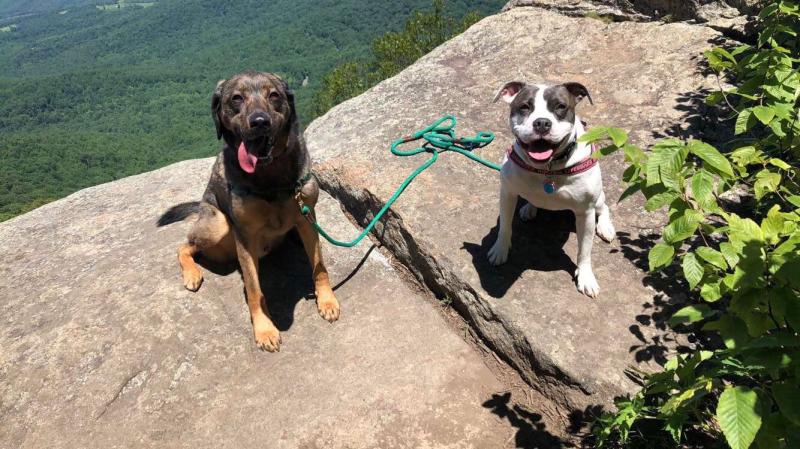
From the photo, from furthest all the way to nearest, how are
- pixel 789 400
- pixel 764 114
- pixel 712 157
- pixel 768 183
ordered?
pixel 768 183 → pixel 764 114 → pixel 712 157 → pixel 789 400

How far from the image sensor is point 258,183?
413 cm

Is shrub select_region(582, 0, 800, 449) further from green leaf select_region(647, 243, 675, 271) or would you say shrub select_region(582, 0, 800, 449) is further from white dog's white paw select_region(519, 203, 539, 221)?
white dog's white paw select_region(519, 203, 539, 221)

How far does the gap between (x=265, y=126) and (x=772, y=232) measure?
324 centimetres

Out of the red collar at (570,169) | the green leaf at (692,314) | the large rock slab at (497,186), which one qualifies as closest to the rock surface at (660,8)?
the large rock slab at (497,186)

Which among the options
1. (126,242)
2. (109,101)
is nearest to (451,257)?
(126,242)

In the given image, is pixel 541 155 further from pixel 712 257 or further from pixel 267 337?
pixel 267 337

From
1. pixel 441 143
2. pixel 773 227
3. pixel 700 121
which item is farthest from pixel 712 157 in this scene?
pixel 700 121

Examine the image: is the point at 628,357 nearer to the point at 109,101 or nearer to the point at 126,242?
the point at 126,242


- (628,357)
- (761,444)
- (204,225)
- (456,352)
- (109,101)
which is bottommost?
(109,101)

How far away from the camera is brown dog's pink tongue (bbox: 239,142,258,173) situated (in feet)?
12.8

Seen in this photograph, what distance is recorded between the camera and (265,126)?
12.4ft

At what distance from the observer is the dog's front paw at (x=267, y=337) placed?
4465 millimetres

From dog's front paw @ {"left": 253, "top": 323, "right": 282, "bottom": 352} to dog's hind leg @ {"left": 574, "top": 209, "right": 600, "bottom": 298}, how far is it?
2781 mm

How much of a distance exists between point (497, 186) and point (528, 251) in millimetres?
1197
